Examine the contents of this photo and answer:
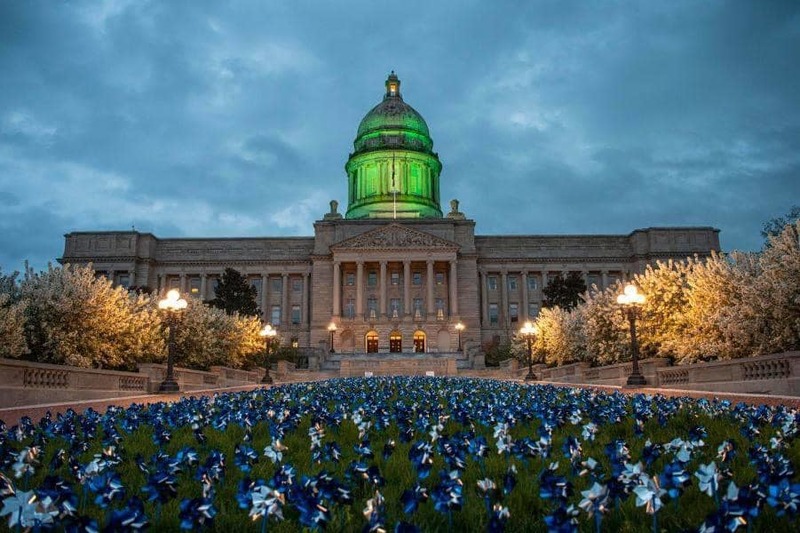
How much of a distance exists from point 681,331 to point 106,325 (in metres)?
25.7

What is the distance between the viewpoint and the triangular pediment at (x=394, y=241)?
86188mm

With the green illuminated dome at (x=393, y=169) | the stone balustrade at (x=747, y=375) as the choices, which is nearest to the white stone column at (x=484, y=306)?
the green illuminated dome at (x=393, y=169)

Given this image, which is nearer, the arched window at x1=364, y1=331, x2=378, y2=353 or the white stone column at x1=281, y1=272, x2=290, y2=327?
the arched window at x1=364, y1=331, x2=378, y2=353

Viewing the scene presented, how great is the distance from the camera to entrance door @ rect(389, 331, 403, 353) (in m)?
84.5

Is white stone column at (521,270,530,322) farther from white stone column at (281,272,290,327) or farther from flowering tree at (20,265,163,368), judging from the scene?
flowering tree at (20,265,163,368)

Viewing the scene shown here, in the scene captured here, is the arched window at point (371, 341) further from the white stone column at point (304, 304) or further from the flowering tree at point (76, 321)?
the flowering tree at point (76, 321)

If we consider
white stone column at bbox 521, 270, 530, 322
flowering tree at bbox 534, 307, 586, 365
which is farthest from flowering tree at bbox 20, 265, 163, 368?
white stone column at bbox 521, 270, 530, 322

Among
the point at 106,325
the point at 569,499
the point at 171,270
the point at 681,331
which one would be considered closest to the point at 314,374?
the point at 106,325

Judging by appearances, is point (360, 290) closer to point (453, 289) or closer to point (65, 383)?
point (453, 289)

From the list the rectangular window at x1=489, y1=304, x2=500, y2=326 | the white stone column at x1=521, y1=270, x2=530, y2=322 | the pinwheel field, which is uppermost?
the white stone column at x1=521, y1=270, x2=530, y2=322

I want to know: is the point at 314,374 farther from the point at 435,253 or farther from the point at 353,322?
the point at 435,253

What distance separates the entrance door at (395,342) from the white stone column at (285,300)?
15.5 meters

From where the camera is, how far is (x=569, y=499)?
14.9 feet

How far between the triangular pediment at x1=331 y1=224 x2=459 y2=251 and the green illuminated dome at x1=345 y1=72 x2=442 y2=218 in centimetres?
1334
